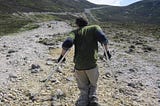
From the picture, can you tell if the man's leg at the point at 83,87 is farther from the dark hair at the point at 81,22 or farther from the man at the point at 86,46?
the dark hair at the point at 81,22

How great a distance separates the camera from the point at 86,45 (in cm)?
972

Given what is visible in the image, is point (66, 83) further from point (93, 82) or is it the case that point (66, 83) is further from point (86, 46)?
point (86, 46)

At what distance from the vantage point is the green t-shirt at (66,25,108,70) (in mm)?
9666

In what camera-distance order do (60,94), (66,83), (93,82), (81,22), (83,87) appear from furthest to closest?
(66,83)
(60,94)
(83,87)
(93,82)
(81,22)

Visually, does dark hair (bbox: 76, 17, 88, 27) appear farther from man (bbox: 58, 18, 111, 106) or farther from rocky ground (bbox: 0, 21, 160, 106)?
rocky ground (bbox: 0, 21, 160, 106)

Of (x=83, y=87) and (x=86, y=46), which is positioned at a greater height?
(x=86, y=46)

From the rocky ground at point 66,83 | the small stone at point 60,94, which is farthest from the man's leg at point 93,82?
the small stone at point 60,94

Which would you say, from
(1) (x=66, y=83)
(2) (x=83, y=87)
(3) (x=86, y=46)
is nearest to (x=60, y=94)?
(1) (x=66, y=83)

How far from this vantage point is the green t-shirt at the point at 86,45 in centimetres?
967

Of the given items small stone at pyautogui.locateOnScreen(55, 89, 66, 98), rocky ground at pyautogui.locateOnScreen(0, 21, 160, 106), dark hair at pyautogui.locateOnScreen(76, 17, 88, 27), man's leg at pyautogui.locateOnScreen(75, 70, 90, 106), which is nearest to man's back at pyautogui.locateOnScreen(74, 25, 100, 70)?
dark hair at pyautogui.locateOnScreen(76, 17, 88, 27)

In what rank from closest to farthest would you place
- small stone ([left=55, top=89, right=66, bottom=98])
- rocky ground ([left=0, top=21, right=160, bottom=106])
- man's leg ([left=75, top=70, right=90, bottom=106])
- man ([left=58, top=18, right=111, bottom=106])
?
1. man ([left=58, top=18, right=111, bottom=106])
2. man's leg ([left=75, top=70, right=90, bottom=106])
3. rocky ground ([left=0, top=21, right=160, bottom=106])
4. small stone ([left=55, top=89, right=66, bottom=98])

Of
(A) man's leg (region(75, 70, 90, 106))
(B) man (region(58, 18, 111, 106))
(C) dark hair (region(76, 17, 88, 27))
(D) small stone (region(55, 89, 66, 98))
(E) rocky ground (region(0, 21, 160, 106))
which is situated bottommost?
(E) rocky ground (region(0, 21, 160, 106))

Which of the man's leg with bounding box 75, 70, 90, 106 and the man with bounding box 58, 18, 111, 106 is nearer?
the man with bounding box 58, 18, 111, 106

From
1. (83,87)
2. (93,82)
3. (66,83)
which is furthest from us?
(66,83)
